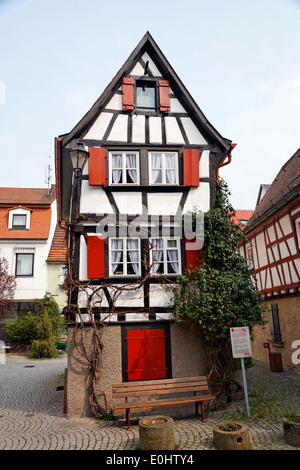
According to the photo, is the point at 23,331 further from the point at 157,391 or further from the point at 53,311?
the point at 157,391

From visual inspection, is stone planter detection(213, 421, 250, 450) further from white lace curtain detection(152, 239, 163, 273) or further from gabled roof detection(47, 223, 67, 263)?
gabled roof detection(47, 223, 67, 263)

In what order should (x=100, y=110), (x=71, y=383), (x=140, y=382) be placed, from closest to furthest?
(x=140, y=382)
(x=71, y=383)
(x=100, y=110)

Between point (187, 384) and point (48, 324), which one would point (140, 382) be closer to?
point (187, 384)

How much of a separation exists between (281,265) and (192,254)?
5485 millimetres

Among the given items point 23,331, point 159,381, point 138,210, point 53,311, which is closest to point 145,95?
point 138,210

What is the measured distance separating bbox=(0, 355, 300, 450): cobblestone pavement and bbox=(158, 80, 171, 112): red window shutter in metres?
8.25

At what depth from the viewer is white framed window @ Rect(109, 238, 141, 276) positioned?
9.55 m

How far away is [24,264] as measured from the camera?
993 inches

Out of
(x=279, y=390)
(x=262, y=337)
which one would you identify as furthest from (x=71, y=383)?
(x=262, y=337)

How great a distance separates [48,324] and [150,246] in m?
13.4

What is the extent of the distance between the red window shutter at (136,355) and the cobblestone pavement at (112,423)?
1033 mm

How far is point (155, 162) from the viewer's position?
10.4m

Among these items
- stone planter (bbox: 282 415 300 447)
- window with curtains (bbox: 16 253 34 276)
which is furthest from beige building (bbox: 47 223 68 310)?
stone planter (bbox: 282 415 300 447)
